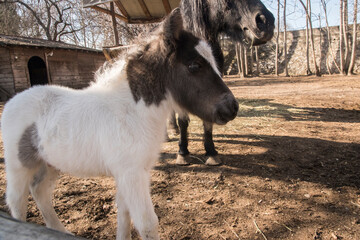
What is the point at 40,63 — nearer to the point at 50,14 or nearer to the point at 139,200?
the point at 50,14

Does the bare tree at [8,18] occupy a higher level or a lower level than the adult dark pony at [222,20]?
higher

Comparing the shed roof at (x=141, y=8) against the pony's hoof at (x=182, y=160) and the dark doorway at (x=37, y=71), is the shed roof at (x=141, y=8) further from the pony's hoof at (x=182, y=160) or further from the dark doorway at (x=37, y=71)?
the dark doorway at (x=37, y=71)

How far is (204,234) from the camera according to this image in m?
2.26

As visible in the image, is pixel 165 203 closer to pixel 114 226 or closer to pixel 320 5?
pixel 114 226

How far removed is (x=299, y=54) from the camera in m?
24.4

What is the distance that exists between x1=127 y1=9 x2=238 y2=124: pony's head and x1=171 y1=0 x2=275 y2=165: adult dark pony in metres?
1.20

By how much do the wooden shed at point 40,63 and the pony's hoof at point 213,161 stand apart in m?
15.6

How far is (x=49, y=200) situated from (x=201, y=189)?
187 cm

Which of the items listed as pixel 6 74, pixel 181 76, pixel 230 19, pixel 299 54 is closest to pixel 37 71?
pixel 6 74

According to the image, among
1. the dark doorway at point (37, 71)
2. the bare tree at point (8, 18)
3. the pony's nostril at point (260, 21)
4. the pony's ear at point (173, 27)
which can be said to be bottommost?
the pony's ear at point (173, 27)

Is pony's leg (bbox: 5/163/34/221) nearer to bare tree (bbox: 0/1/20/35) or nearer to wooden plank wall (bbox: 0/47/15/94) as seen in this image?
wooden plank wall (bbox: 0/47/15/94)

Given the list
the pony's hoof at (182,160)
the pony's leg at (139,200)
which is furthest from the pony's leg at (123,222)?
the pony's hoof at (182,160)

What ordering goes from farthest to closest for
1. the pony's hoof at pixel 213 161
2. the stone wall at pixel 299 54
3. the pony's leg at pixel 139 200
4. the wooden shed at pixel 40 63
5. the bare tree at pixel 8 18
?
the bare tree at pixel 8 18
the stone wall at pixel 299 54
the wooden shed at pixel 40 63
the pony's hoof at pixel 213 161
the pony's leg at pixel 139 200

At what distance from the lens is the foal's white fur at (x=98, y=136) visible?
6.01 ft
